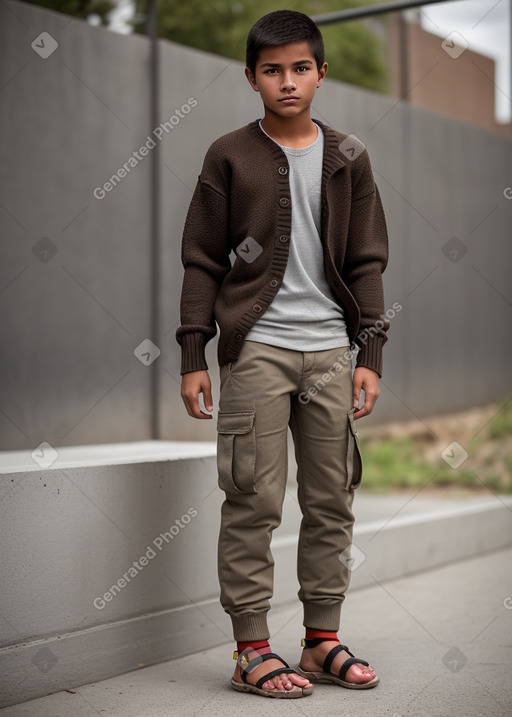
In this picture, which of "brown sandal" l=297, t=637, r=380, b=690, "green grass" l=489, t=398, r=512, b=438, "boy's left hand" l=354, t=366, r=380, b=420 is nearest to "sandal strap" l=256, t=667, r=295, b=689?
"brown sandal" l=297, t=637, r=380, b=690

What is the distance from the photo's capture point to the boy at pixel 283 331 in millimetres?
2439

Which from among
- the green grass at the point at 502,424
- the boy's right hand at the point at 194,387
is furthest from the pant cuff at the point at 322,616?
the green grass at the point at 502,424

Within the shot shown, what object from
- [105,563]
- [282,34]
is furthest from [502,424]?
[282,34]

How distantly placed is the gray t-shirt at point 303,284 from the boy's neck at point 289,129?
3 cm

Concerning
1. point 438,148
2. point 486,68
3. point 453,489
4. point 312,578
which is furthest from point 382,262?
point 486,68

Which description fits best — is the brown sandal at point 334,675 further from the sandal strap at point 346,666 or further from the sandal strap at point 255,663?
the sandal strap at point 255,663

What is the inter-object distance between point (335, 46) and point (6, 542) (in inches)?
694

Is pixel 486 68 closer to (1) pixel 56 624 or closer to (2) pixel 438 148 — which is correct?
(2) pixel 438 148

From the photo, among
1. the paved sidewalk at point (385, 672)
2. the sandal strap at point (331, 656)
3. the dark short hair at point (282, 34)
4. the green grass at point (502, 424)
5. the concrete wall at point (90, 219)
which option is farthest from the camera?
the green grass at point (502, 424)

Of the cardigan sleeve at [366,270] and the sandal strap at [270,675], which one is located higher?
the cardigan sleeve at [366,270]

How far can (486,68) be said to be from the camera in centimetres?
1500

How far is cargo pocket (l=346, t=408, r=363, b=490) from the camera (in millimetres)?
2508

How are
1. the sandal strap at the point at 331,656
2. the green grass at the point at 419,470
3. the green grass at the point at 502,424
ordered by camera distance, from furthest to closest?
the green grass at the point at 502,424
the green grass at the point at 419,470
the sandal strap at the point at 331,656

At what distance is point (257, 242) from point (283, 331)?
0.23m
